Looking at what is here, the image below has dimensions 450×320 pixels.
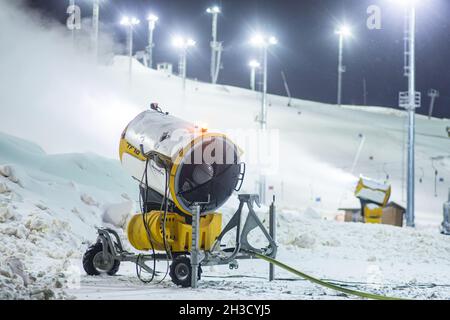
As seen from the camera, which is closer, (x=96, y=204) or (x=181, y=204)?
(x=181, y=204)

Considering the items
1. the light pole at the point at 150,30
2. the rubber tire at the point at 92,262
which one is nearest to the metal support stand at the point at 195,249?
the rubber tire at the point at 92,262

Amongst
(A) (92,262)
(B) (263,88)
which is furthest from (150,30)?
(A) (92,262)

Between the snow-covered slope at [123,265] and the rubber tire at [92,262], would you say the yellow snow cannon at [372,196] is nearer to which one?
the snow-covered slope at [123,265]

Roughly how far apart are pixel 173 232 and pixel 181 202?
1.36 feet

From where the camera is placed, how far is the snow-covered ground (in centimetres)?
904

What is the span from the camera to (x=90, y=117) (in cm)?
3131

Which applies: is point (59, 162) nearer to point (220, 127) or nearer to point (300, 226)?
point (300, 226)

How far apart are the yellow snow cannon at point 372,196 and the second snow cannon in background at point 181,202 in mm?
17426

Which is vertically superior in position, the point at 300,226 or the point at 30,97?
the point at 30,97

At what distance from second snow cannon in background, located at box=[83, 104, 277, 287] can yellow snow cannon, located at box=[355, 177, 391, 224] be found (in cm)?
1743

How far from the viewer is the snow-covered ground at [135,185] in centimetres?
904

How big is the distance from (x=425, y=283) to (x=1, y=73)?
17.4 meters

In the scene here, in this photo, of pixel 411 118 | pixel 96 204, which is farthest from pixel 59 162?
pixel 411 118

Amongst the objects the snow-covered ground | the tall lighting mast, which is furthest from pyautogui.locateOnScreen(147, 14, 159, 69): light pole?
the tall lighting mast
